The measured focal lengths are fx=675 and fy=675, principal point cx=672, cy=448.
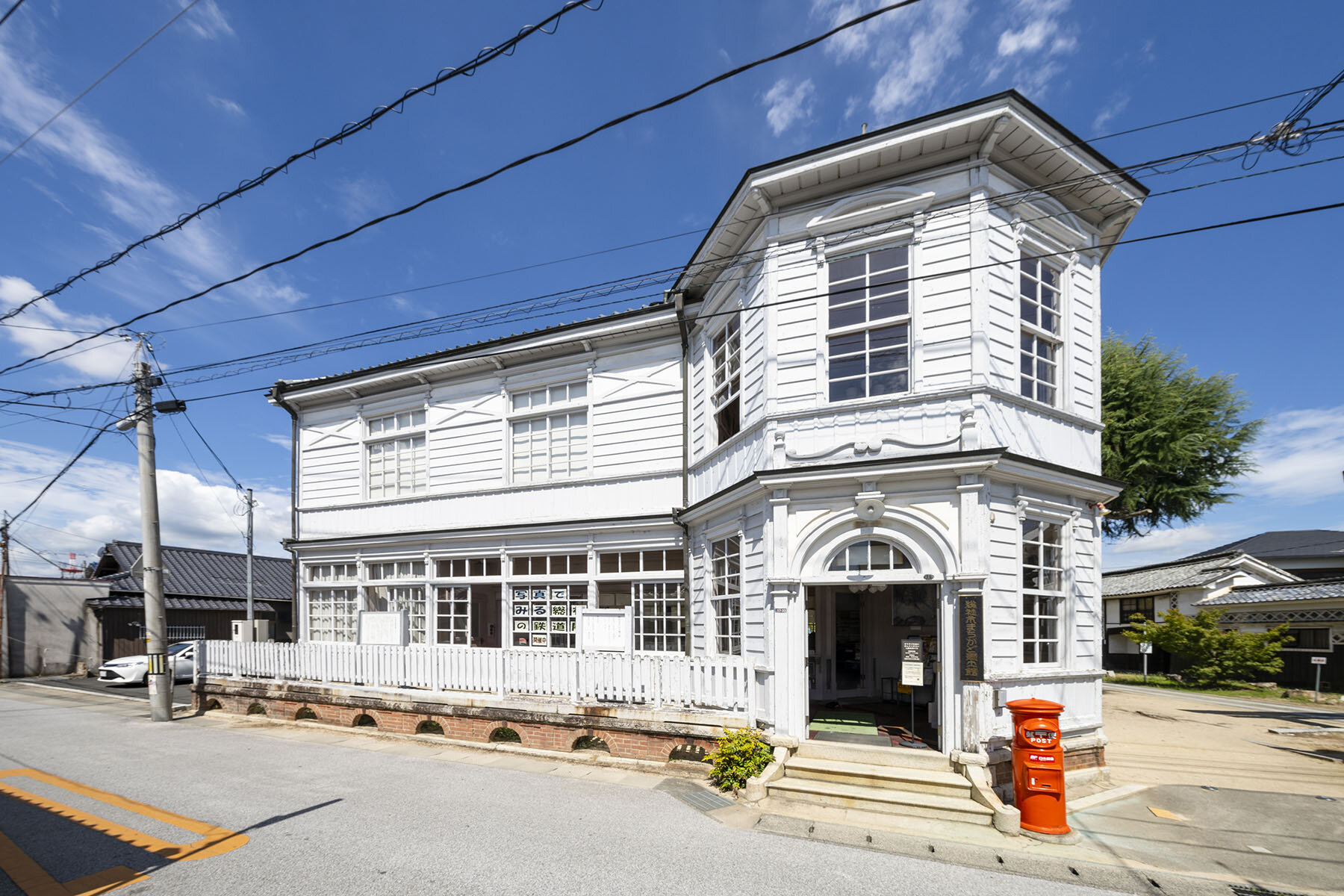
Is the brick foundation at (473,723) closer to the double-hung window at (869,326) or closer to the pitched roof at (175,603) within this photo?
the double-hung window at (869,326)

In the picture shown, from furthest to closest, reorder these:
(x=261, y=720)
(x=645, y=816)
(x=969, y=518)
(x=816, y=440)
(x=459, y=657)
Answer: (x=261, y=720) → (x=459, y=657) → (x=816, y=440) → (x=969, y=518) → (x=645, y=816)

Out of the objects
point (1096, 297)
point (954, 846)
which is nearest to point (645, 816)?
point (954, 846)

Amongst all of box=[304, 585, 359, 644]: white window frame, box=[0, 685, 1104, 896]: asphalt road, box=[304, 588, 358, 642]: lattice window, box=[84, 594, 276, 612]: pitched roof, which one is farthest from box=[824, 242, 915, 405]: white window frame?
box=[84, 594, 276, 612]: pitched roof

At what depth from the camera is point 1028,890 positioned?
593 cm

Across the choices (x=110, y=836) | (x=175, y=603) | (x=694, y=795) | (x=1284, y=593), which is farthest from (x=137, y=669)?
(x=1284, y=593)

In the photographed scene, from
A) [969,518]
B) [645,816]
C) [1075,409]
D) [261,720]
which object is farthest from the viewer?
[261,720]

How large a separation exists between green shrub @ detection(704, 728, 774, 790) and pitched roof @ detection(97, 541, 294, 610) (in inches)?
979

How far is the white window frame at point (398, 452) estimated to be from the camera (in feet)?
54.9

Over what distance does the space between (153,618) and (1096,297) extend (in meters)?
19.6

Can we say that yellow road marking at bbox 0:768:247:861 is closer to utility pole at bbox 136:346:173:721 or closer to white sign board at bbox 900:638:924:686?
utility pole at bbox 136:346:173:721

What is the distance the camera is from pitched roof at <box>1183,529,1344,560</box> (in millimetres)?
30922

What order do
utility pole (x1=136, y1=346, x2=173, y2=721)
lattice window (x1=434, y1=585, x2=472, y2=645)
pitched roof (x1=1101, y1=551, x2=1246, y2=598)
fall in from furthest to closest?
pitched roof (x1=1101, y1=551, x2=1246, y2=598)
lattice window (x1=434, y1=585, x2=472, y2=645)
utility pole (x1=136, y1=346, x2=173, y2=721)

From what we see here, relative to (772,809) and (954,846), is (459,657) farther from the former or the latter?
(954,846)

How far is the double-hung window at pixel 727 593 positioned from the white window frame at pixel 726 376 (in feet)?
6.06
